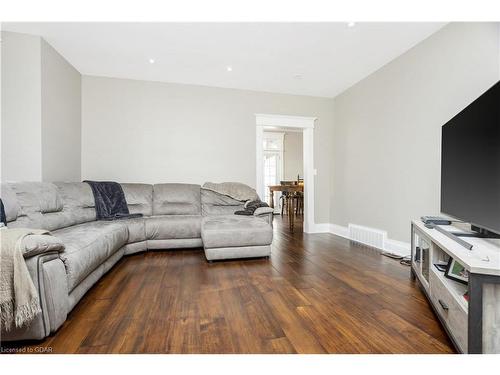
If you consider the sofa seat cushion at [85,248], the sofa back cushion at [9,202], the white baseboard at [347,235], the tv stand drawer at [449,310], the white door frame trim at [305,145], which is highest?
the white door frame trim at [305,145]

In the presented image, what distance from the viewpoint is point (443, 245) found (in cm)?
146

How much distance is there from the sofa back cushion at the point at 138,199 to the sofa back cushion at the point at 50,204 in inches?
19.3

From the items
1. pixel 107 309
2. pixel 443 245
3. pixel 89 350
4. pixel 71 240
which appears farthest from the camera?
pixel 71 240

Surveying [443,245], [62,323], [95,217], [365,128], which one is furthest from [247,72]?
[62,323]

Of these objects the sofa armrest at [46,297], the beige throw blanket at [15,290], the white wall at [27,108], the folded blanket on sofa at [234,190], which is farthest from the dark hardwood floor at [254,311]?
the white wall at [27,108]

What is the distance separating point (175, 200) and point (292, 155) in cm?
486

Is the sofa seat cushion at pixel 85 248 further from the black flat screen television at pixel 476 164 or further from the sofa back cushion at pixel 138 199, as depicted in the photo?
the black flat screen television at pixel 476 164

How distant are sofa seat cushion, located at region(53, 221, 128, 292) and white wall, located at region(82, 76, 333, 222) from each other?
162cm

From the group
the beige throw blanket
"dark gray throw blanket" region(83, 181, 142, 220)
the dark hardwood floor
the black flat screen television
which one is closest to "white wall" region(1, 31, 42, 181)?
"dark gray throw blanket" region(83, 181, 142, 220)

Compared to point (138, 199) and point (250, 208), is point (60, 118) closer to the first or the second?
point (138, 199)

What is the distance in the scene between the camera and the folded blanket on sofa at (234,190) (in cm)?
380
